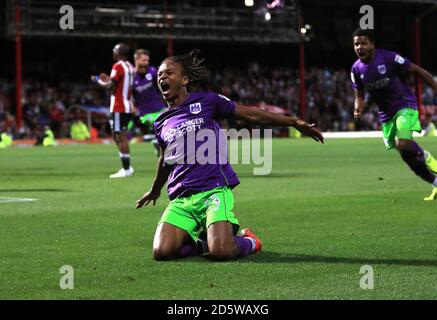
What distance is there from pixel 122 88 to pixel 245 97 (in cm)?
3146

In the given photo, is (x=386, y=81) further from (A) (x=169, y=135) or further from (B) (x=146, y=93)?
(B) (x=146, y=93)

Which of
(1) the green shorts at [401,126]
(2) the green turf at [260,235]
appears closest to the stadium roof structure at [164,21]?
(2) the green turf at [260,235]

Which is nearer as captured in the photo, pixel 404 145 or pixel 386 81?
pixel 404 145

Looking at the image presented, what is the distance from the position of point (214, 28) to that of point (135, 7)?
4105mm

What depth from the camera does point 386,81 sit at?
1345 centimetres

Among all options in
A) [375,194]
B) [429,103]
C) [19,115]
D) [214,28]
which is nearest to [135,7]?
[214,28]

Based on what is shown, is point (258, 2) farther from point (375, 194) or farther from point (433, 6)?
point (375, 194)

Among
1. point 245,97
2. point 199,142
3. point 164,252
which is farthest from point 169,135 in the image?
point 245,97

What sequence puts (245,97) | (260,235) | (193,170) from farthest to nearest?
1. (245,97)
2. (260,235)
3. (193,170)

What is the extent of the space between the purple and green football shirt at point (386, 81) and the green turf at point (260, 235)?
1.27m

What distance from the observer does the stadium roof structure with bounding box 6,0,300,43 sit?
4453cm

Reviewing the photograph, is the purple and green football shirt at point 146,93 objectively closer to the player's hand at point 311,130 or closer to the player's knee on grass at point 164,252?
the player's knee on grass at point 164,252

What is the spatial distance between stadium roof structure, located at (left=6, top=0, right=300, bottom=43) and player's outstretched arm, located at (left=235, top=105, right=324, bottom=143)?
119 ft

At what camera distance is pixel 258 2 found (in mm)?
52094
